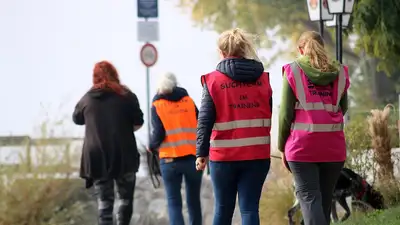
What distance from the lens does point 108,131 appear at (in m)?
9.83

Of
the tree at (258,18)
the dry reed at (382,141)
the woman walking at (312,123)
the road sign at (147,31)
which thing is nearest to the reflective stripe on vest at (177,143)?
the dry reed at (382,141)

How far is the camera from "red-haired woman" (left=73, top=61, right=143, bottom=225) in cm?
982

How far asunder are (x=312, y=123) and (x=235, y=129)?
562 mm

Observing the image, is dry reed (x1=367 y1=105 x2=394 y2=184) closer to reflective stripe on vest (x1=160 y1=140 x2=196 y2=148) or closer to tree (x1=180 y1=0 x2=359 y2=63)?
reflective stripe on vest (x1=160 y1=140 x2=196 y2=148)

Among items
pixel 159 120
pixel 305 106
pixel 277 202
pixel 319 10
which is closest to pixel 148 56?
pixel 319 10

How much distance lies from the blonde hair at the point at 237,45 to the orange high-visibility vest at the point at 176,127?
292 cm

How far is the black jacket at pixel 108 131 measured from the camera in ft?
32.2

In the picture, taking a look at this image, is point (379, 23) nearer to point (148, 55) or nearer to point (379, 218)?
point (148, 55)

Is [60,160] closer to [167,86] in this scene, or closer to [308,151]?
[167,86]

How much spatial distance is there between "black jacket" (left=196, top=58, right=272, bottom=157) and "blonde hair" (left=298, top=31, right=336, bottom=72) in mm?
396

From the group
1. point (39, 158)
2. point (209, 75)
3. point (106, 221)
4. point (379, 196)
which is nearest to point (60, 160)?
point (39, 158)

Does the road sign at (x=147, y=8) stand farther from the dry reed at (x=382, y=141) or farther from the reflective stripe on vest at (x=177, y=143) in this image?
the reflective stripe on vest at (x=177, y=143)

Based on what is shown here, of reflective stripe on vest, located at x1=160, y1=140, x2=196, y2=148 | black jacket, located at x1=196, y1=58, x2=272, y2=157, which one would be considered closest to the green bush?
reflective stripe on vest, located at x1=160, y1=140, x2=196, y2=148

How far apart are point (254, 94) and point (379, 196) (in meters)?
4.42
